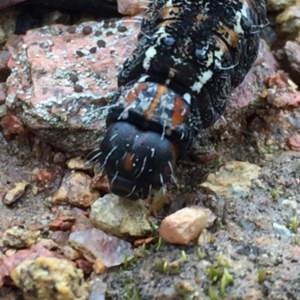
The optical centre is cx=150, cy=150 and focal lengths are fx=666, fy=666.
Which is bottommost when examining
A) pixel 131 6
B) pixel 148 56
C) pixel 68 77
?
pixel 68 77

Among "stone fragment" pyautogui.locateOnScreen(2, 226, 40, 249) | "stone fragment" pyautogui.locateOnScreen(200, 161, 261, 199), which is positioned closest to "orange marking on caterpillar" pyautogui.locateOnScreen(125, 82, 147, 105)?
"stone fragment" pyautogui.locateOnScreen(200, 161, 261, 199)

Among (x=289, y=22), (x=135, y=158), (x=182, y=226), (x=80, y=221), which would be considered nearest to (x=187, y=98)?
(x=135, y=158)

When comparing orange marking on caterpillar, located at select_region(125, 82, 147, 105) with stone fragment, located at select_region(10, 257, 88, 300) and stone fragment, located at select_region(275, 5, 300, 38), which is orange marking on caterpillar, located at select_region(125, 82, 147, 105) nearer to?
stone fragment, located at select_region(10, 257, 88, 300)

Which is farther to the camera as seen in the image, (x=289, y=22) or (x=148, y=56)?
(x=289, y=22)

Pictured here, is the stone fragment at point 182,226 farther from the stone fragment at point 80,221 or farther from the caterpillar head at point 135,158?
the stone fragment at point 80,221

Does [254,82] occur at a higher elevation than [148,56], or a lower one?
lower

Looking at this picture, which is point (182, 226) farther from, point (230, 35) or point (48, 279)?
point (230, 35)
